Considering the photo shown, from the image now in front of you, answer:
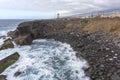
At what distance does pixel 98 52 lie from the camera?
2609cm

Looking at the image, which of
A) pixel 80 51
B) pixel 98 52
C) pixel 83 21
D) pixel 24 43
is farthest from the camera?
pixel 83 21

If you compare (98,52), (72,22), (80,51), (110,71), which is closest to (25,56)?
(80,51)

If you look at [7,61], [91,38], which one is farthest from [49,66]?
[91,38]

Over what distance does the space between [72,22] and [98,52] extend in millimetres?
21537

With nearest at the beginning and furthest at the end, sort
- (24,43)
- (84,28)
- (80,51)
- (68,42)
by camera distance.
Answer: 1. (80,51)
2. (68,42)
3. (24,43)
4. (84,28)

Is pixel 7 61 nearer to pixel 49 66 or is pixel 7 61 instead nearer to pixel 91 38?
pixel 49 66

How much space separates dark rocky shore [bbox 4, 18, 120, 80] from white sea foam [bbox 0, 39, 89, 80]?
1039 mm

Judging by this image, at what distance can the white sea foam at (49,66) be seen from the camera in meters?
22.8

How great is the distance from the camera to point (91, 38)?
33.1 meters

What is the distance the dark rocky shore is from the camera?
2192 cm

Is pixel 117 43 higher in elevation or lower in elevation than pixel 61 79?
higher

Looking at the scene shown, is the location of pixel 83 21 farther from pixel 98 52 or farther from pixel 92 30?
pixel 98 52

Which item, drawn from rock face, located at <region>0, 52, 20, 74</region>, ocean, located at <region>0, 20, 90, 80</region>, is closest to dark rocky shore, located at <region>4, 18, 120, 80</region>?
ocean, located at <region>0, 20, 90, 80</region>

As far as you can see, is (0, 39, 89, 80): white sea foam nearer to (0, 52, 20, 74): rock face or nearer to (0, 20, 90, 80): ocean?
(0, 20, 90, 80): ocean
